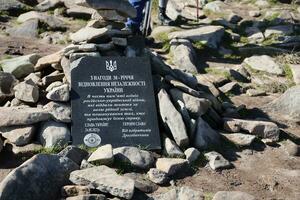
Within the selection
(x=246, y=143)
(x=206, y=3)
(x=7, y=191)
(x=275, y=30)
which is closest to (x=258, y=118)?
(x=246, y=143)

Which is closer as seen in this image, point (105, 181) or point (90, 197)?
point (90, 197)

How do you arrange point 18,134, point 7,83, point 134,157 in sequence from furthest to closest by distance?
1. point 7,83
2. point 18,134
3. point 134,157

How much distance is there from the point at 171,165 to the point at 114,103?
1546mm

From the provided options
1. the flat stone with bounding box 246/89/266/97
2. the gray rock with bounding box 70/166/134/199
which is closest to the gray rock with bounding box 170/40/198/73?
the flat stone with bounding box 246/89/266/97

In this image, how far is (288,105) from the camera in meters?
9.70

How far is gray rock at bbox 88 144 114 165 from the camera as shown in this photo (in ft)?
22.3

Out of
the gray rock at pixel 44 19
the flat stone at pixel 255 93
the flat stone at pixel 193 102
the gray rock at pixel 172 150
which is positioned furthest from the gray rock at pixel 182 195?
the gray rock at pixel 44 19

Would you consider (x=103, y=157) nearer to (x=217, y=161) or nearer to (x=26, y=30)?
(x=217, y=161)

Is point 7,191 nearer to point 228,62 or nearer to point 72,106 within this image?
point 72,106

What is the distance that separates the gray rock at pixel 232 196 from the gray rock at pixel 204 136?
1491 mm

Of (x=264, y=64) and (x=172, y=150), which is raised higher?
(x=264, y=64)

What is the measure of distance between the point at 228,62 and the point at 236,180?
5848mm

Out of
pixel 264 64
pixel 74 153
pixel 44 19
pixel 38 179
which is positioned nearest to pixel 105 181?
pixel 38 179

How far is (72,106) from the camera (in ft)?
25.4
